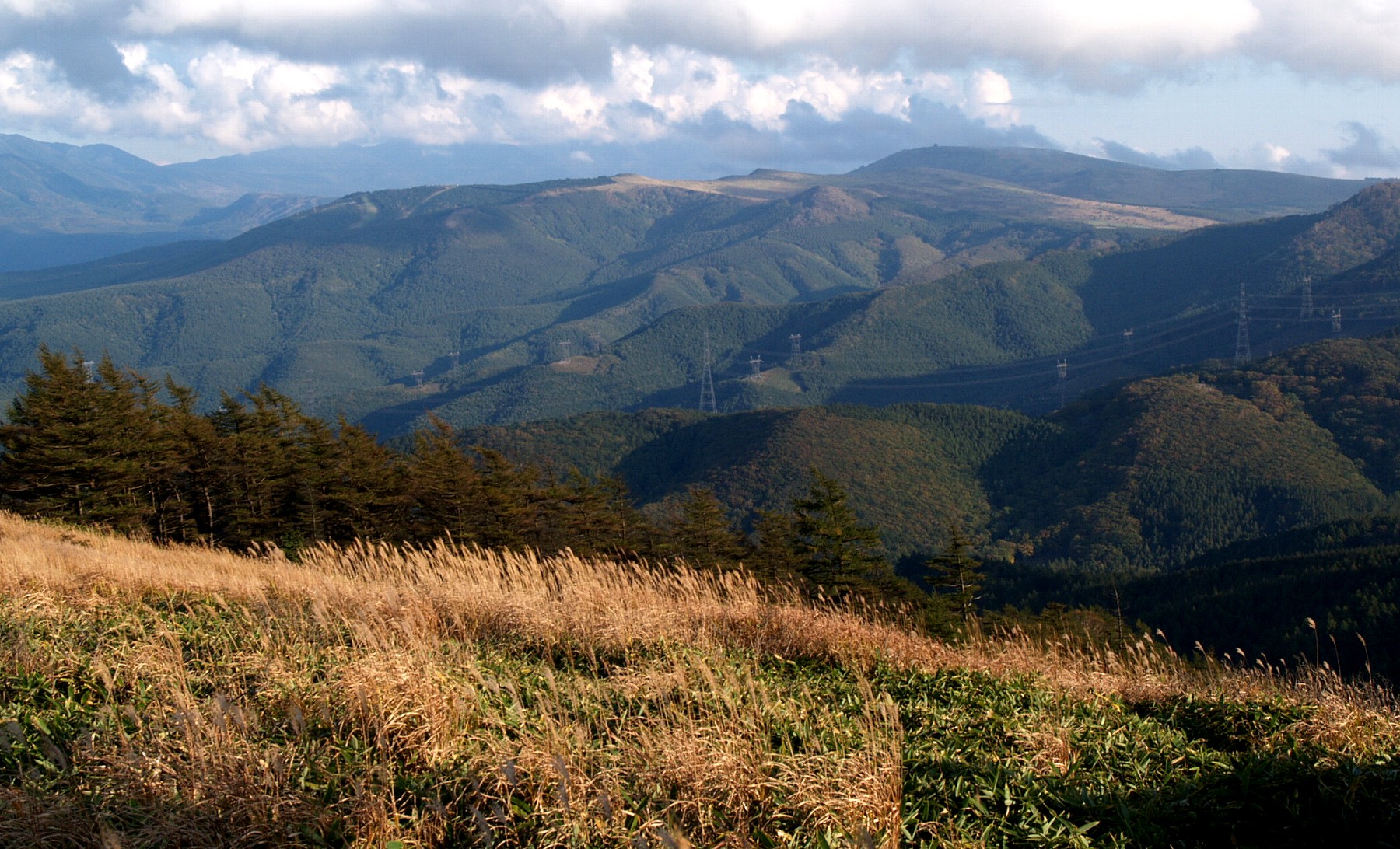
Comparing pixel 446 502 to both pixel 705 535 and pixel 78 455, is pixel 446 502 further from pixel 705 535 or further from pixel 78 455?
pixel 705 535

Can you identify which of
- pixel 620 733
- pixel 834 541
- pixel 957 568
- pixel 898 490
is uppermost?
pixel 620 733

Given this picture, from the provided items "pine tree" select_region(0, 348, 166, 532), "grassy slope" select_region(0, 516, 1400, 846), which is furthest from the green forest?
"grassy slope" select_region(0, 516, 1400, 846)

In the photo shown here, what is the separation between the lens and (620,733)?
17.9ft

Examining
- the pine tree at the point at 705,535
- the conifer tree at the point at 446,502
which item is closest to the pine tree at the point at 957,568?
the pine tree at the point at 705,535

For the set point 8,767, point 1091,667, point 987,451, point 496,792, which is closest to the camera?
point 496,792

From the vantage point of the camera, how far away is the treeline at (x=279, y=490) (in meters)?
25.2

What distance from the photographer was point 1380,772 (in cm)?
485

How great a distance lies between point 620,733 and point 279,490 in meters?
25.9

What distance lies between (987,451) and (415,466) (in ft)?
450

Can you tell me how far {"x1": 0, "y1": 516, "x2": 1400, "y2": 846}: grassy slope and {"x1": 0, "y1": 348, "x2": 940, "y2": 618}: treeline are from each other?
13.5 m

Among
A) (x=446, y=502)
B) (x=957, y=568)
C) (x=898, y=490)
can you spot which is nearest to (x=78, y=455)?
(x=446, y=502)

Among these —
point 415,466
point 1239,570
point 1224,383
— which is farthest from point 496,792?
point 1224,383

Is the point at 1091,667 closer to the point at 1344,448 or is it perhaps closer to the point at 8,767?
the point at 8,767

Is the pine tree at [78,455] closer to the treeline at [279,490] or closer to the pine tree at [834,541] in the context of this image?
the treeline at [279,490]
